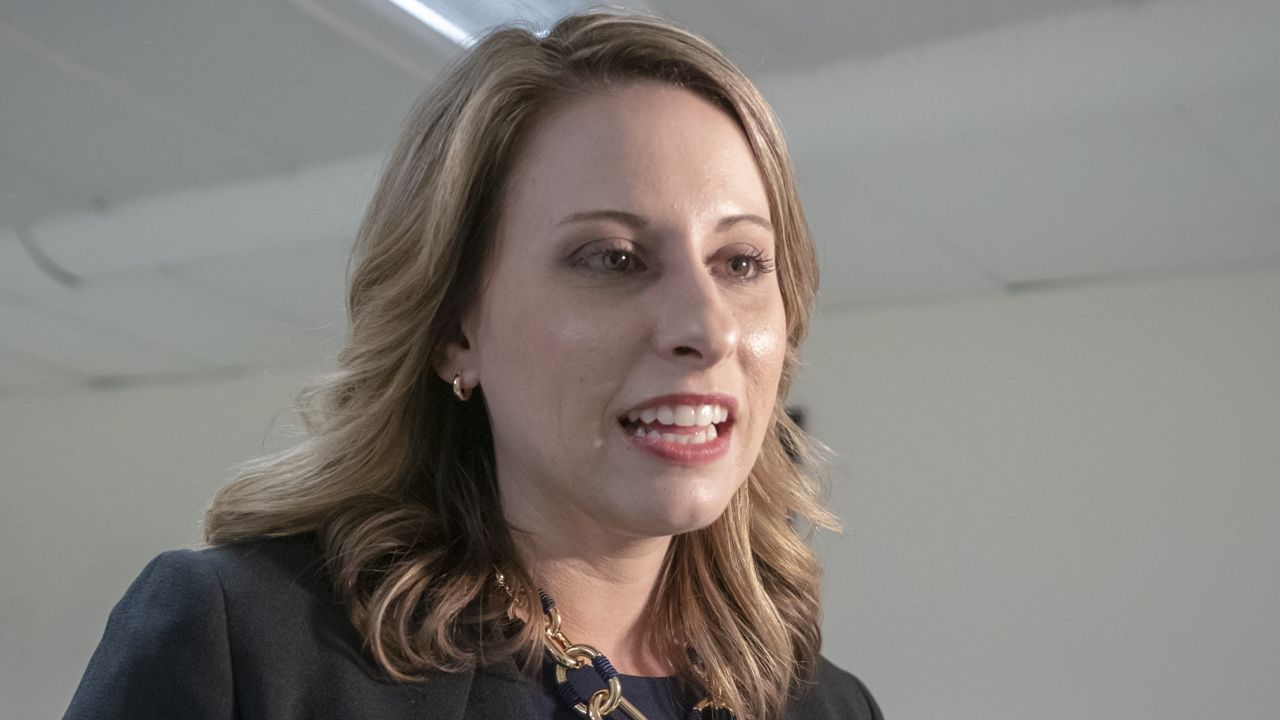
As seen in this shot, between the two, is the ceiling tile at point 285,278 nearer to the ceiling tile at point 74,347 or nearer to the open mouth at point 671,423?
the ceiling tile at point 74,347

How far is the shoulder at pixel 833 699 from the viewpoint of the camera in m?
1.73

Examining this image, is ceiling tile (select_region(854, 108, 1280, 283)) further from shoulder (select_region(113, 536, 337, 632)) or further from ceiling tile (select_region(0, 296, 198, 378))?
ceiling tile (select_region(0, 296, 198, 378))

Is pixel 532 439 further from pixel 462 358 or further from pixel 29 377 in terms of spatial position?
pixel 29 377

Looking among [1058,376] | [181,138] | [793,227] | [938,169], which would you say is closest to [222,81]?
[181,138]

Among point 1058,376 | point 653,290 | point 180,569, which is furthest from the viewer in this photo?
point 1058,376

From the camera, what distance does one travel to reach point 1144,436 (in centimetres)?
543

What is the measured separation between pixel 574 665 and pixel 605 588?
0.36 ft

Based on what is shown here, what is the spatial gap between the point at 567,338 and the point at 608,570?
0.30 meters

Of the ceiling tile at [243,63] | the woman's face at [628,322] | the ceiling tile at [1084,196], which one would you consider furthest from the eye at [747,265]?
the ceiling tile at [243,63]

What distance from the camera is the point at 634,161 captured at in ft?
4.81

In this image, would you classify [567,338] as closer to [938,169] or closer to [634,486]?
[634,486]

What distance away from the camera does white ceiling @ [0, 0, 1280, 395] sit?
3578mm

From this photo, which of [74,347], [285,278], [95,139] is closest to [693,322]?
[95,139]

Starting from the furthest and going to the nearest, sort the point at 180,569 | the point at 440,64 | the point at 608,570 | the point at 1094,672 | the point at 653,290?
the point at 1094,672
the point at 440,64
the point at 608,570
the point at 653,290
the point at 180,569
